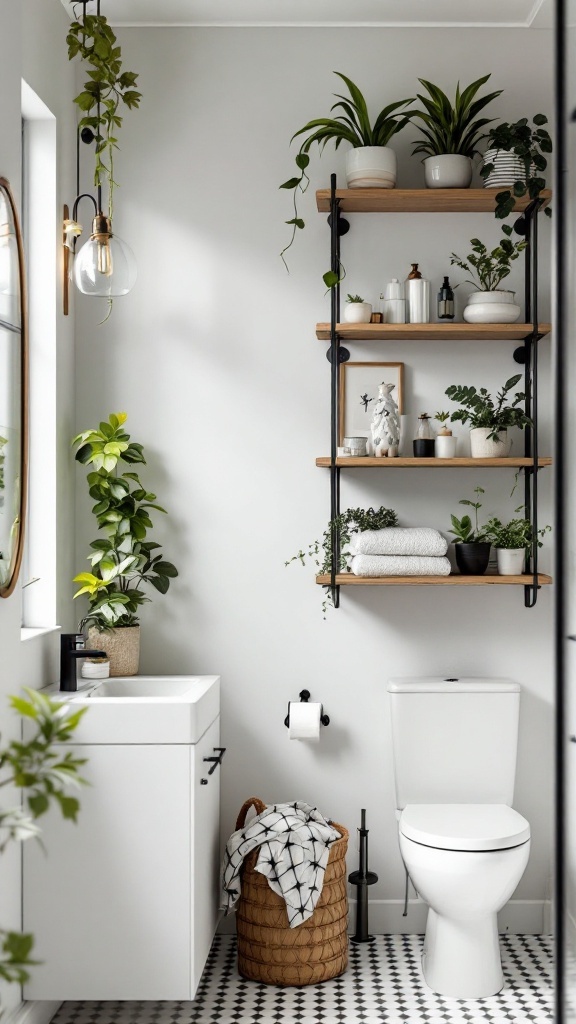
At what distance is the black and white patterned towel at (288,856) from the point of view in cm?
248

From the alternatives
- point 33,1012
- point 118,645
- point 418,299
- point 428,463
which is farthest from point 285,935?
point 418,299

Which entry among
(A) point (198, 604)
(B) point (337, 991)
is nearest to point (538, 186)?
(A) point (198, 604)

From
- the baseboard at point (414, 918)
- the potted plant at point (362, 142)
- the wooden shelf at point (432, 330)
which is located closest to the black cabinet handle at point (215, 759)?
the baseboard at point (414, 918)

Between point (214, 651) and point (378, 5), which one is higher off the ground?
point (378, 5)

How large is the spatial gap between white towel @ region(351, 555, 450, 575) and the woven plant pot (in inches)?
27.6

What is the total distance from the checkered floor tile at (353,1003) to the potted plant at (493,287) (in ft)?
6.09

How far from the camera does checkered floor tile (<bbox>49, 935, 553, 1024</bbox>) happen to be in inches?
94.3

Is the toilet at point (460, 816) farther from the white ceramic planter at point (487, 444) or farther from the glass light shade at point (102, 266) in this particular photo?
the glass light shade at point (102, 266)

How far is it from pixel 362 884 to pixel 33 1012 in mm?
985

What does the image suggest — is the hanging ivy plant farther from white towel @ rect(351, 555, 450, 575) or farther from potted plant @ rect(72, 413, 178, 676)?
white towel @ rect(351, 555, 450, 575)

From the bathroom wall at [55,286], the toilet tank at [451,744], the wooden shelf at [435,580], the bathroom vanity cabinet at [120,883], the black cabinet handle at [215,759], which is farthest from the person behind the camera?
the toilet tank at [451,744]

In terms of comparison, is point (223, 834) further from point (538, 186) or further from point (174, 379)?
point (538, 186)

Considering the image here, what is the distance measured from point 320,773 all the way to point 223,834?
1.17 feet

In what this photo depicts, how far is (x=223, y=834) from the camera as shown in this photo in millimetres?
2932
